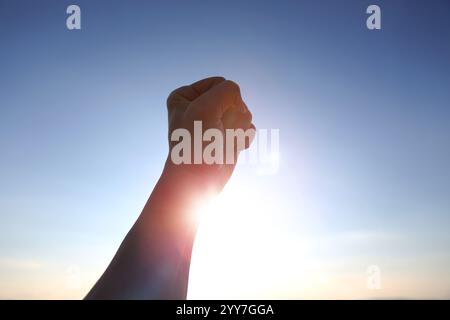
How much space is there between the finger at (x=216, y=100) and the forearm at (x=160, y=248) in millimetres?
274

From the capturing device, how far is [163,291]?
1.40 m

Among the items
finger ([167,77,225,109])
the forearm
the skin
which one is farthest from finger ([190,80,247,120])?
the forearm

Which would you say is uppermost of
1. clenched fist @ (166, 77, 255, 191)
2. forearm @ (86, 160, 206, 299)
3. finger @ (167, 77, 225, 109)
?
finger @ (167, 77, 225, 109)

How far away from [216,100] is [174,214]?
1.71ft

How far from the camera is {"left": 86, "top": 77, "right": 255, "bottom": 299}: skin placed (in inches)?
53.6

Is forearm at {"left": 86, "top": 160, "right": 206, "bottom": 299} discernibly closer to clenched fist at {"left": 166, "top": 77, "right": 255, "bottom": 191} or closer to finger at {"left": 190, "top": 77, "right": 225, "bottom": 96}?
clenched fist at {"left": 166, "top": 77, "right": 255, "bottom": 191}

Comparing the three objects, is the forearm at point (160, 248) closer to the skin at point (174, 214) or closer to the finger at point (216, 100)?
the skin at point (174, 214)

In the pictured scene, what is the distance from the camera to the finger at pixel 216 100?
1.71 meters

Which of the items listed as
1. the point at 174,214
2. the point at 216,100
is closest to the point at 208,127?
the point at 216,100

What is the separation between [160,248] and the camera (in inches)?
57.1
